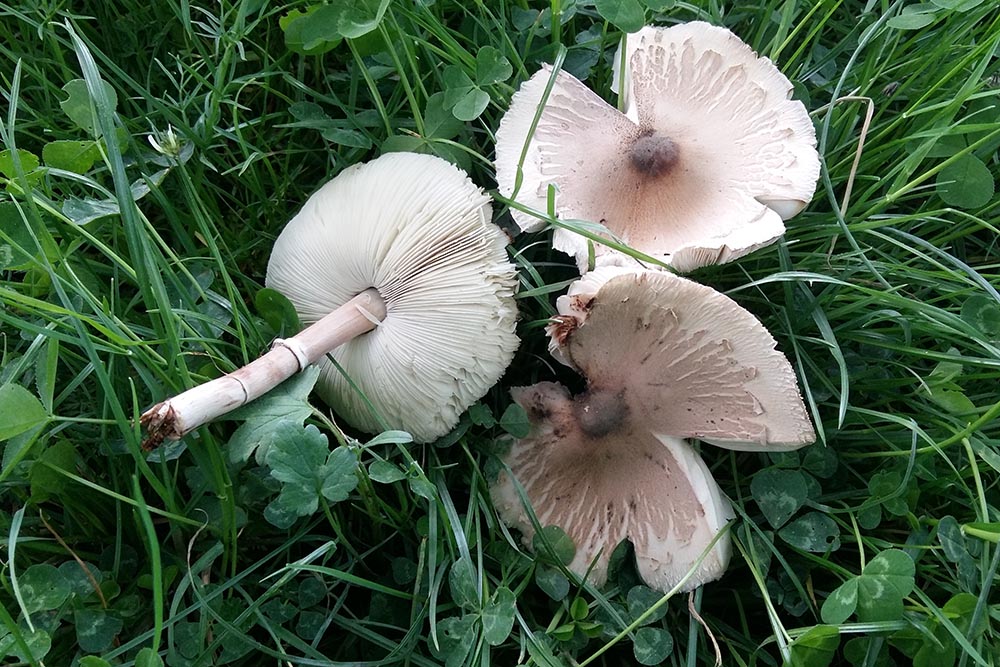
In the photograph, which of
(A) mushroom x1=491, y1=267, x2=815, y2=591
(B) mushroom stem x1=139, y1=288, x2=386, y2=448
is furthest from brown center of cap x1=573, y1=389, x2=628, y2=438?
(B) mushroom stem x1=139, y1=288, x2=386, y2=448

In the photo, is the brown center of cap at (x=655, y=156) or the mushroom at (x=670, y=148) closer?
the mushroom at (x=670, y=148)

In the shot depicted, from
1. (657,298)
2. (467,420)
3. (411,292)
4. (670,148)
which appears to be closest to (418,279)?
(411,292)

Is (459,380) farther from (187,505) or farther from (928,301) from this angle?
(928,301)

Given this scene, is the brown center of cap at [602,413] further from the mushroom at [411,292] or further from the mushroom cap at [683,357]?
the mushroom at [411,292]

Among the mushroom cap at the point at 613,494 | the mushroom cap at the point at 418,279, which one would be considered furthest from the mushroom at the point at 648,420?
the mushroom cap at the point at 418,279

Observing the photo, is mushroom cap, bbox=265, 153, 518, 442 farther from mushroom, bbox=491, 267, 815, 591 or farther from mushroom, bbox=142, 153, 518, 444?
mushroom, bbox=491, 267, 815, 591

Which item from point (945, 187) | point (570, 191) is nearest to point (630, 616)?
point (570, 191)
